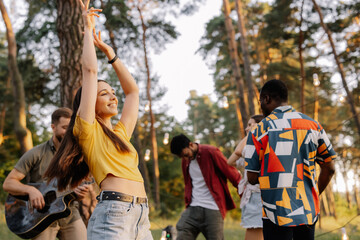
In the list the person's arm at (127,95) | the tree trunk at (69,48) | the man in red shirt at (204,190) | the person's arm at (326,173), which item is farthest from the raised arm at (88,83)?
the man in red shirt at (204,190)

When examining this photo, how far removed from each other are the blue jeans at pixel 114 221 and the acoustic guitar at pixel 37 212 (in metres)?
1.59

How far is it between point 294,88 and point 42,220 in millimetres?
19896

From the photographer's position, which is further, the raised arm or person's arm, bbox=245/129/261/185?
person's arm, bbox=245/129/261/185

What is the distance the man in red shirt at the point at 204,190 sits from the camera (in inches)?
203

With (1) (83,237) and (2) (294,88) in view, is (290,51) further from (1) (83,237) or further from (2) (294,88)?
(1) (83,237)

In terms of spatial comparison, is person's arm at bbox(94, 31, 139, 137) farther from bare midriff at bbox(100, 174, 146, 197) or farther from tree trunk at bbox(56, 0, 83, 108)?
tree trunk at bbox(56, 0, 83, 108)

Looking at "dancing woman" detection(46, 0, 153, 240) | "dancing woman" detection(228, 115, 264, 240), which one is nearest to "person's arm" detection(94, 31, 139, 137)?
"dancing woman" detection(46, 0, 153, 240)

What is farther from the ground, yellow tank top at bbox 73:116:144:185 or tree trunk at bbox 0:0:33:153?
tree trunk at bbox 0:0:33:153

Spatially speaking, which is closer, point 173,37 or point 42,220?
point 42,220

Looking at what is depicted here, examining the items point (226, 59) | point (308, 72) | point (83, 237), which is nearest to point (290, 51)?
point (308, 72)

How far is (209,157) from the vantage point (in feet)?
17.6

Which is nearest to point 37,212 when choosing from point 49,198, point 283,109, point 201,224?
point 49,198

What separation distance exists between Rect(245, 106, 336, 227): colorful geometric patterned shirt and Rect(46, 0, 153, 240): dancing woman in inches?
34.6

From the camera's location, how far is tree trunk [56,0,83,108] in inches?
211
